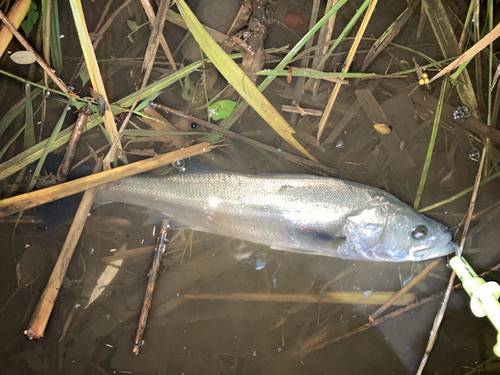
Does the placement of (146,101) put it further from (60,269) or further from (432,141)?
(432,141)

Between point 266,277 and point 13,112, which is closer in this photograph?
point 13,112

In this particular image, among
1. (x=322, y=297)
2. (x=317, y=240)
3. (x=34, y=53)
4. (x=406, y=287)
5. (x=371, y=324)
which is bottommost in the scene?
(x=371, y=324)

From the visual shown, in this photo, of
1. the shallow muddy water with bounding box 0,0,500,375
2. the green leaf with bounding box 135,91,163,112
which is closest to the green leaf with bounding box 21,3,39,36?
the shallow muddy water with bounding box 0,0,500,375

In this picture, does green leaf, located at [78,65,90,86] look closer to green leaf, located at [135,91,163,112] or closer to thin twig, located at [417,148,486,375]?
green leaf, located at [135,91,163,112]

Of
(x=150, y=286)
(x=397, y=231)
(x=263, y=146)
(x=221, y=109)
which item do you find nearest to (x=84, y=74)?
(x=221, y=109)

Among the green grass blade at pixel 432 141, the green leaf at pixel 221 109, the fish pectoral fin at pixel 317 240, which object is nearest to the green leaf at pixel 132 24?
the green leaf at pixel 221 109

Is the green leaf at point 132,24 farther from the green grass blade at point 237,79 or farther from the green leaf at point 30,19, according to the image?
the green leaf at point 30,19
